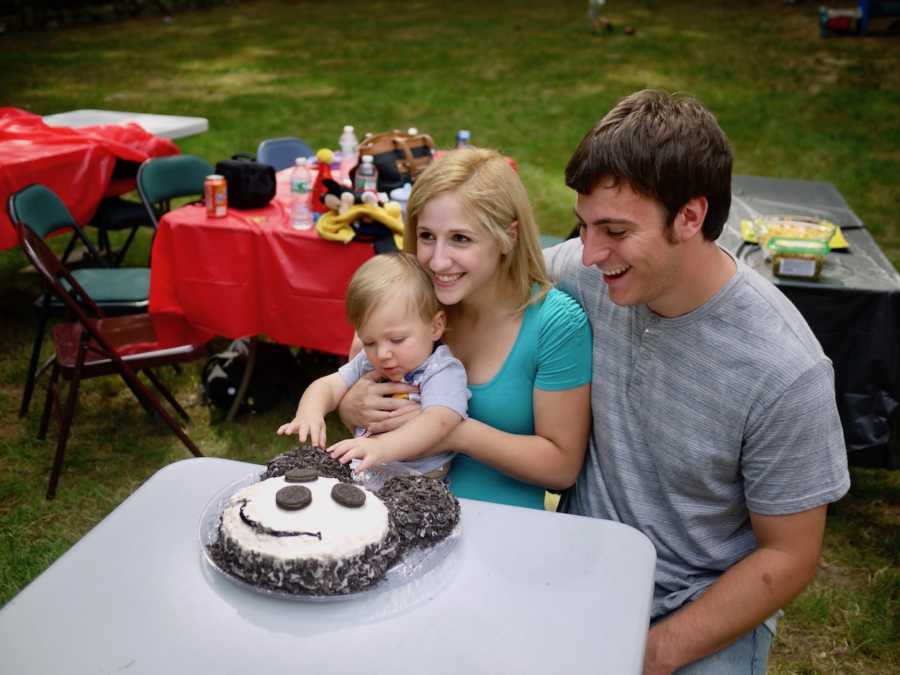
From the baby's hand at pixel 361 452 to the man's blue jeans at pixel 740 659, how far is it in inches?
30.9

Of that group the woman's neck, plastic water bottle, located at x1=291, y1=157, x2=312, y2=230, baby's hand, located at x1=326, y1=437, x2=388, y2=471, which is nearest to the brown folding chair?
plastic water bottle, located at x1=291, y1=157, x2=312, y2=230

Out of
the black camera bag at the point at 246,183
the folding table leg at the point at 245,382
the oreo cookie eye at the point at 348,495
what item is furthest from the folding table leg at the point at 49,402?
the oreo cookie eye at the point at 348,495

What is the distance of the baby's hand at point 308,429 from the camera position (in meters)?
1.83

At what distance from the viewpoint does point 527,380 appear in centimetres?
199

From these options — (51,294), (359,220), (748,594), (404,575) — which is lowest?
(51,294)

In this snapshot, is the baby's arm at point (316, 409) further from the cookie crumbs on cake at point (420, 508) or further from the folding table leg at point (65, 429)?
the folding table leg at point (65, 429)

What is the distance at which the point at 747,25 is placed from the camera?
52.1 ft

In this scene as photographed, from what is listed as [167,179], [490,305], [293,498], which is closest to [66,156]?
[167,179]

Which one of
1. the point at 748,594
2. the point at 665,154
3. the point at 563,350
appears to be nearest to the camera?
the point at 665,154

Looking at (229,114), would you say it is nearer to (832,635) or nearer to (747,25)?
(832,635)

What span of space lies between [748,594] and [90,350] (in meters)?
2.82

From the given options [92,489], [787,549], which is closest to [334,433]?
[92,489]

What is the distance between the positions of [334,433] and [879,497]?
2506mm

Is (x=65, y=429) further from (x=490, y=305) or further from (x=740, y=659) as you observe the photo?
(x=740, y=659)
